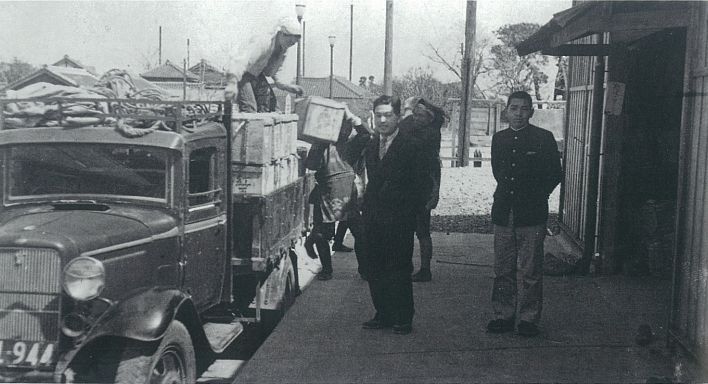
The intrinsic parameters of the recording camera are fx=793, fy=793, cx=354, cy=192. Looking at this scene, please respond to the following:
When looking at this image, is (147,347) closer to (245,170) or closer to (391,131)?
(245,170)

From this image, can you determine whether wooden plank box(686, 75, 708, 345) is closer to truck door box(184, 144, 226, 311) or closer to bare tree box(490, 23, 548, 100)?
truck door box(184, 144, 226, 311)

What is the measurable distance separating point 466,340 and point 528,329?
19.5 inches

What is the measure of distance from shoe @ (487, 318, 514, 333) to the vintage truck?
1.88m

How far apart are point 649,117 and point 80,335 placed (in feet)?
20.8

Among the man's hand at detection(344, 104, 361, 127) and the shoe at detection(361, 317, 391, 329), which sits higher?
the man's hand at detection(344, 104, 361, 127)

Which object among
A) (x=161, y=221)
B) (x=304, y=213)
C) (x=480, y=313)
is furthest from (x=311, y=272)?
(x=161, y=221)

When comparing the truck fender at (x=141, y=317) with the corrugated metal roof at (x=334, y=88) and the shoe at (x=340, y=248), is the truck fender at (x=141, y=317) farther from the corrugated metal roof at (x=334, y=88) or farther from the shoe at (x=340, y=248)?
the corrugated metal roof at (x=334, y=88)

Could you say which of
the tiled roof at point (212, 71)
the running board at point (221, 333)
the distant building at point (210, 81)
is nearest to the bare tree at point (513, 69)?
the tiled roof at point (212, 71)

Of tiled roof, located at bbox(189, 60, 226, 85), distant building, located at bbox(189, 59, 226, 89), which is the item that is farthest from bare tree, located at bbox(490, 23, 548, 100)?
distant building, located at bbox(189, 59, 226, 89)

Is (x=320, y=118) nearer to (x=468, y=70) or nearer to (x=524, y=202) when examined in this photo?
(x=524, y=202)

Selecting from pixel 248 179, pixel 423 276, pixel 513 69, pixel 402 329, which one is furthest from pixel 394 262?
pixel 513 69

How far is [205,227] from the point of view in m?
5.77

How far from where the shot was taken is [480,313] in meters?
6.96

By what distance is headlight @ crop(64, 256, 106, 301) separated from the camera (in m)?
4.39
